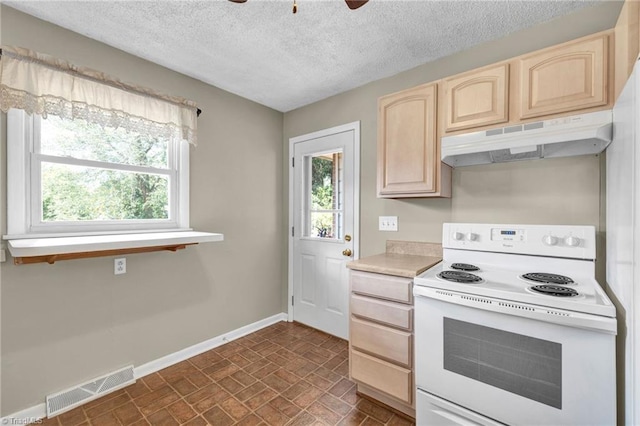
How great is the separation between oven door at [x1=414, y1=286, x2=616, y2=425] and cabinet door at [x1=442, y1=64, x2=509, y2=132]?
1.10 metres

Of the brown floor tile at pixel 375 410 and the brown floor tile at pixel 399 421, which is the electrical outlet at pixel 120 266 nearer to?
the brown floor tile at pixel 375 410

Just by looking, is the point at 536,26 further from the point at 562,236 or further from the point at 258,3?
the point at 258,3

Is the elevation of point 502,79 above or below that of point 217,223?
above

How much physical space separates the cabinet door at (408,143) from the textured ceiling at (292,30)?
0.38 meters

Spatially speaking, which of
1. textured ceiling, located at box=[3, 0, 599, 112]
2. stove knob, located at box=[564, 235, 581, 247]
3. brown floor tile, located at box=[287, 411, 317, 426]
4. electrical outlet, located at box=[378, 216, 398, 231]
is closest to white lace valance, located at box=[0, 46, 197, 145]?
textured ceiling, located at box=[3, 0, 599, 112]

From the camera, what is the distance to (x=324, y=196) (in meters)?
3.08

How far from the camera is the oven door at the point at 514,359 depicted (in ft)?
3.89

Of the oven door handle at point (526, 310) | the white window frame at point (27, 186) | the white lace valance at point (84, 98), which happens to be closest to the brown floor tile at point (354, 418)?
the oven door handle at point (526, 310)

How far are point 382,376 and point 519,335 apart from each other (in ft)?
2.89

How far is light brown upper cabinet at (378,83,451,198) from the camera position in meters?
2.00

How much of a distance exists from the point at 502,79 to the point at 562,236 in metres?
1.00

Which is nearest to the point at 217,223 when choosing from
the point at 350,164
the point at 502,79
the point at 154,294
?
the point at 154,294

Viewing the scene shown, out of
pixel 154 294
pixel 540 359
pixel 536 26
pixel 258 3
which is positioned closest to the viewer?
pixel 540 359

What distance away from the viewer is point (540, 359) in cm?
130
